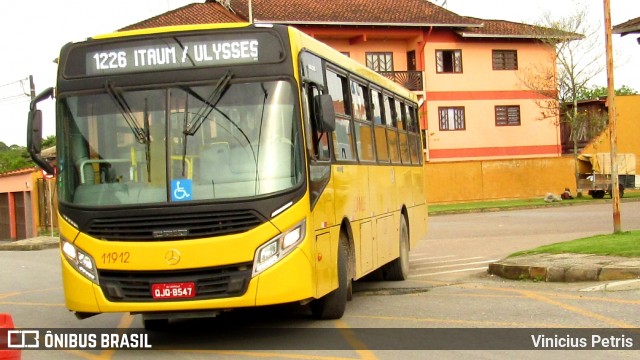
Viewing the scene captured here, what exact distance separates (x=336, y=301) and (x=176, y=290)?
2.31 meters

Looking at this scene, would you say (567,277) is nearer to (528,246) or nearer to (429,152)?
(528,246)

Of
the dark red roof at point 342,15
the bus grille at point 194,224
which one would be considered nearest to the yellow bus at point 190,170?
the bus grille at point 194,224

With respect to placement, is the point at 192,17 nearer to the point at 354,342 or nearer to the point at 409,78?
the point at 409,78

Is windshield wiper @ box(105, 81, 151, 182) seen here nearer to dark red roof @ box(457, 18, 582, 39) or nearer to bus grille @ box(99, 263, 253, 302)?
bus grille @ box(99, 263, 253, 302)

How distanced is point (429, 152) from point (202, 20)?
13973mm

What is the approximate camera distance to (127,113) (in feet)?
31.0

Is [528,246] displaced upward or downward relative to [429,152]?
downward

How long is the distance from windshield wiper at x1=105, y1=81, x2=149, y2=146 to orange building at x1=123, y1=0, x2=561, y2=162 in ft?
129

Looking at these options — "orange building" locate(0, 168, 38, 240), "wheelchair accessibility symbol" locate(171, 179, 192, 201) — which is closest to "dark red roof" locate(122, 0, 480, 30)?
"orange building" locate(0, 168, 38, 240)

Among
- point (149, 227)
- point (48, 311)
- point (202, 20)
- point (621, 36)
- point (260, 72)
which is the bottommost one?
point (48, 311)

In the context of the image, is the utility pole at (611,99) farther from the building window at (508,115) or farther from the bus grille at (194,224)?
the building window at (508,115)

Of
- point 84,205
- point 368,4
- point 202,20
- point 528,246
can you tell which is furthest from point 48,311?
point 368,4

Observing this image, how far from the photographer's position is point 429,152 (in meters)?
51.4

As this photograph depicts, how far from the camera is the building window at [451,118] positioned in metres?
51.8
